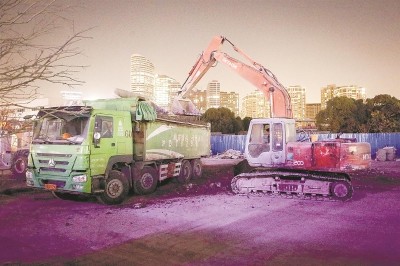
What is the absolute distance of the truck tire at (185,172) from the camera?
15.0 m

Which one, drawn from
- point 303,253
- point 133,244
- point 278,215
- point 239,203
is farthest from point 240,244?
point 239,203

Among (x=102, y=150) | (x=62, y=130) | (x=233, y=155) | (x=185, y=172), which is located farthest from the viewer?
(x=233, y=155)

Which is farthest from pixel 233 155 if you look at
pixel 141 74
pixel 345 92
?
pixel 345 92

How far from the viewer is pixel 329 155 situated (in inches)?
401

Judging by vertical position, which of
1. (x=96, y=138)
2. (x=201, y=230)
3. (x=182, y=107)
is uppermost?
(x=182, y=107)

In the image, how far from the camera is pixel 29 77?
3680 millimetres

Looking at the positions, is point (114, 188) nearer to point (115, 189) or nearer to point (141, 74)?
point (115, 189)

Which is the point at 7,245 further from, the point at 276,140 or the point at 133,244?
the point at 276,140

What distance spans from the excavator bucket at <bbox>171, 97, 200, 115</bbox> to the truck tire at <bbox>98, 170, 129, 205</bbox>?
19.4 ft

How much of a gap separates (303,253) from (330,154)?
4.77 metres

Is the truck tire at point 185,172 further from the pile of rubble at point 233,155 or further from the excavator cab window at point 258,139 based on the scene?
the pile of rubble at point 233,155

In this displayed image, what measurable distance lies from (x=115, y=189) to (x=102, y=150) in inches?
52.8

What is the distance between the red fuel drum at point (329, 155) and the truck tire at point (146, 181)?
4856 mm

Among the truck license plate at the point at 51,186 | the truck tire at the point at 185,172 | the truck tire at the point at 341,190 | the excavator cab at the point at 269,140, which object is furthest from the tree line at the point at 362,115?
the truck license plate at the point at 51,186
